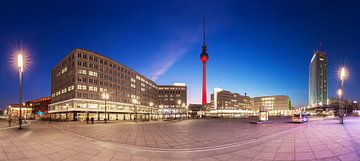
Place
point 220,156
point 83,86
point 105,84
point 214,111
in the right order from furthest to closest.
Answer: point 214,111 → point 105,84 → point 83,86 → point 220,156

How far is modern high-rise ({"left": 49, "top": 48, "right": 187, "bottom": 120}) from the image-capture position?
239 feet

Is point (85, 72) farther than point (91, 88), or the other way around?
point (91, 88)

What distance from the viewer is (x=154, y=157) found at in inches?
396

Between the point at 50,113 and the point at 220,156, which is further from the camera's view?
the point at 50,113

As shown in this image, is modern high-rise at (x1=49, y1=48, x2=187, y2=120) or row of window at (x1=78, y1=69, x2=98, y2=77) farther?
row of window at (x1=78, y1=69, x2=98, y2=77)

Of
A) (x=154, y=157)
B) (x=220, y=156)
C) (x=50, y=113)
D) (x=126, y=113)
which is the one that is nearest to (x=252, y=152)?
(x=220, y=156)

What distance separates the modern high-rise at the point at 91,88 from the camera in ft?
239

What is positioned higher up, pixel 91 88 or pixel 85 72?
pixel 85 72

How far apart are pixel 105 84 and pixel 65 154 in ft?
261

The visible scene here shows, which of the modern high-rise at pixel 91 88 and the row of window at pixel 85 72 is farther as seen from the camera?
the row of window at pixel 85 72

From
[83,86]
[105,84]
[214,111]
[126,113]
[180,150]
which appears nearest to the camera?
[180,150]

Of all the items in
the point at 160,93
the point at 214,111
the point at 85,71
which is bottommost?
the point at 214,111

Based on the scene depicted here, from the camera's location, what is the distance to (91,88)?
77.6m

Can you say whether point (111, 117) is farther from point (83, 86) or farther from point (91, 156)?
point (91, 156)
